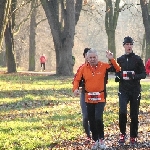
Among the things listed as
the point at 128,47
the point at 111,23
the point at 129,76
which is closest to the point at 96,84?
the point at 129,76

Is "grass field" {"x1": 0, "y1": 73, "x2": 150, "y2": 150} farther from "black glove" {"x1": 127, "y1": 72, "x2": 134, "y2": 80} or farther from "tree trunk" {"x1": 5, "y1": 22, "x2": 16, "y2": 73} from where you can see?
"tree trunk" {"x1": 5, "y1": 22, "x2": 16, "y2": 73}

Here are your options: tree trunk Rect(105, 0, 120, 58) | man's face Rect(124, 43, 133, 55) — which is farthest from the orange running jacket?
tree trunk Rect(105, 0, 120, 58)

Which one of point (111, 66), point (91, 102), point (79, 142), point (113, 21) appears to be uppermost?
point (113, 21)

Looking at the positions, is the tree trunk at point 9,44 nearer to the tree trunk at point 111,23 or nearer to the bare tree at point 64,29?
the bare tree at point 64,29

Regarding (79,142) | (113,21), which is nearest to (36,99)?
(79,142)

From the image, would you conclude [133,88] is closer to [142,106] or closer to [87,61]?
[87,61]

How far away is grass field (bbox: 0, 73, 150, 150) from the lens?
28.6ft

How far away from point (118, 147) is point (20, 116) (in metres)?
4.88

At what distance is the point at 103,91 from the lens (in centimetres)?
786

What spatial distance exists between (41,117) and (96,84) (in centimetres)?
453

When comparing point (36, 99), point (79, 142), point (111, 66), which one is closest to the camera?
point (111, 66)

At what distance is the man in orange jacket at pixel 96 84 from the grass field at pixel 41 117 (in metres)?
1.05

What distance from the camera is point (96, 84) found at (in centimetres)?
782

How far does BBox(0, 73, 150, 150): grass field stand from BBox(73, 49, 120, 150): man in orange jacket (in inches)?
41.3
